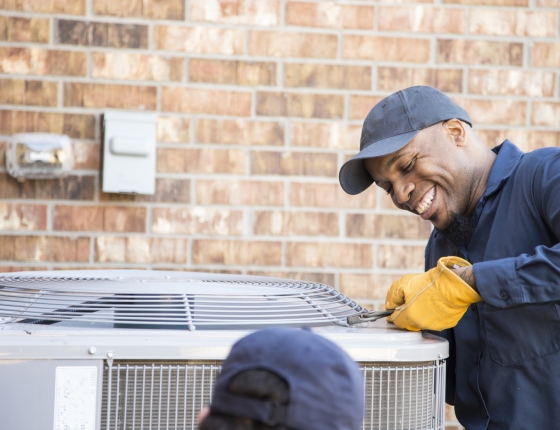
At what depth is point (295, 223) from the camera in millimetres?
2543

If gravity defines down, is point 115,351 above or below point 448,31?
below

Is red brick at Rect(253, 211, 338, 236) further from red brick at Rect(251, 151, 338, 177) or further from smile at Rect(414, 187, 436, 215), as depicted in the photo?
smile at Rect(414, 187, 436, 215)

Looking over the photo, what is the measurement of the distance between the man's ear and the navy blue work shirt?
0.10 metres

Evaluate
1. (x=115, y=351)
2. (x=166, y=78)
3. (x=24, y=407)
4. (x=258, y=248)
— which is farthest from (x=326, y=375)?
(x=166, y=78)

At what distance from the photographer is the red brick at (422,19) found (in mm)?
2594

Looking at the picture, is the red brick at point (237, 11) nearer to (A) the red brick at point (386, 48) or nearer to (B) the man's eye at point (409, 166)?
(A) the red brick at point (386, 48)

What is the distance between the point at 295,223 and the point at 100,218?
2.28 ft

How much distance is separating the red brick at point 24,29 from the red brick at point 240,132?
2.05 feet

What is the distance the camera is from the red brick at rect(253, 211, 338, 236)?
99.6 inches

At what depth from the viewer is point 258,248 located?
8.29 feet

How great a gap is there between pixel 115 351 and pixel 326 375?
56 cm

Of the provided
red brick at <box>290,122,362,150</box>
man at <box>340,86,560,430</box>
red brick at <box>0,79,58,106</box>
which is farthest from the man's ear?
red brick at <box>0,79,58,106</box>

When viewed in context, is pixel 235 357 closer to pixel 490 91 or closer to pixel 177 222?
pixel 177 222

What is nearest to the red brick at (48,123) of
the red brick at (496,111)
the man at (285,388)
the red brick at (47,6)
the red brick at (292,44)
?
the red brick at (47,6)
